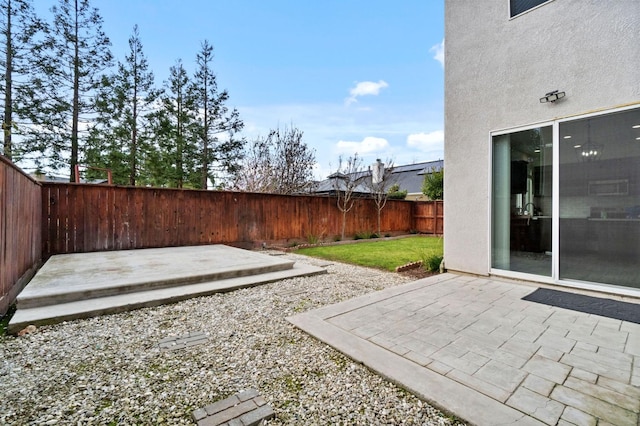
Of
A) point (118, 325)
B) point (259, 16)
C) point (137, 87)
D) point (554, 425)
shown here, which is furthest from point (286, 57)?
point (554, 425)

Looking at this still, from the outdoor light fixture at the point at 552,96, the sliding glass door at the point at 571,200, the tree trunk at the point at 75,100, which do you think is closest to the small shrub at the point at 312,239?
the sliding glass door at the point at 571,200

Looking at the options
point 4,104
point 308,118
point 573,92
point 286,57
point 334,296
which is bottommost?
point 334,296

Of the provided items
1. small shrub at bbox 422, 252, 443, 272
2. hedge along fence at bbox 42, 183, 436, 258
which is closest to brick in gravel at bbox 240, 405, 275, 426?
small shrub at bbox 422, 252, 443, 272

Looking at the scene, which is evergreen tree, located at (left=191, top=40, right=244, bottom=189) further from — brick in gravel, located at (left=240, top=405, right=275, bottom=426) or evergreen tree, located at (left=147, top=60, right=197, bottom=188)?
brick in gravel, located at (left=240, top=405, right=275, bottom=426)

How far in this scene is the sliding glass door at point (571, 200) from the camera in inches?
128

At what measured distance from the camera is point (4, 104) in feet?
25.5

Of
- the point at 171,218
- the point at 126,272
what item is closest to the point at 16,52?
the point at 171,218

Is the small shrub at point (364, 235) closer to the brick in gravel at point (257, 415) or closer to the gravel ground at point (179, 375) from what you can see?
the gravel ground at point (179, 375)

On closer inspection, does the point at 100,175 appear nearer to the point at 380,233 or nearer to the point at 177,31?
the point at 177,31

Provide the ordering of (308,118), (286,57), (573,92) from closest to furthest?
1. (573,92)
2. (286,57)
3. (308,118)

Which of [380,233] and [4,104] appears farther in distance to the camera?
[380,233]

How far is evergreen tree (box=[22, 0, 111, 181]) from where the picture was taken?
8.55 m

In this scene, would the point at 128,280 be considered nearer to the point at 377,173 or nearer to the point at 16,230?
the point at 16,230

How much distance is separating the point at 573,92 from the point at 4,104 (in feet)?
41.3
